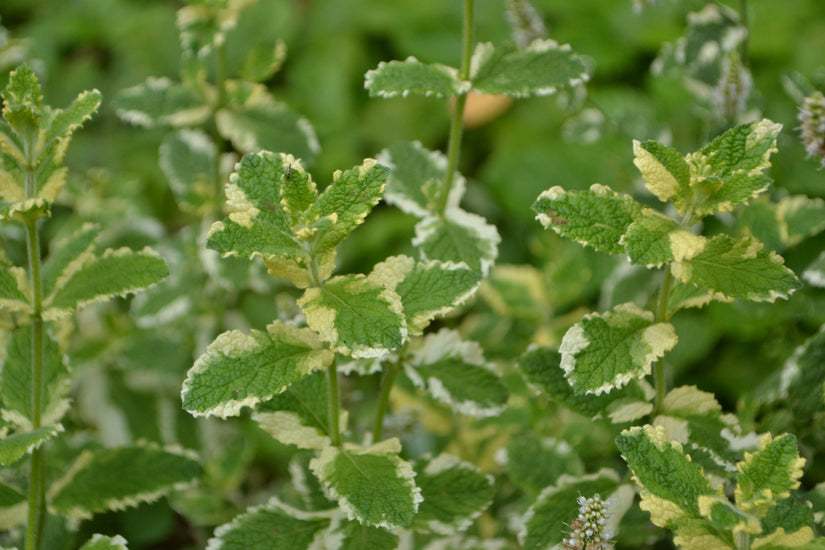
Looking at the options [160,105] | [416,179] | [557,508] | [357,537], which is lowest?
[557,508]

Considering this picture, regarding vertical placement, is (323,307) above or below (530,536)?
above

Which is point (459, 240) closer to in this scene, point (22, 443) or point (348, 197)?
point (348, 197)

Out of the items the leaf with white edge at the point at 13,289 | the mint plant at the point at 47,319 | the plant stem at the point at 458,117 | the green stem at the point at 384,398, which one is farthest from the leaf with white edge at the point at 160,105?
the green stem at the point at 384,398

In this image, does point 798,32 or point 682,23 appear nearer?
point 798,32

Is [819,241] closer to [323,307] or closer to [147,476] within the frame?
[323,307]

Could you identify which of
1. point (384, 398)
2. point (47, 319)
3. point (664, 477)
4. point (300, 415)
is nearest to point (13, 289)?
point (47, 319)


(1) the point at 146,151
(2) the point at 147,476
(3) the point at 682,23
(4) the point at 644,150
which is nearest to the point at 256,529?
(2) the point at 147,476

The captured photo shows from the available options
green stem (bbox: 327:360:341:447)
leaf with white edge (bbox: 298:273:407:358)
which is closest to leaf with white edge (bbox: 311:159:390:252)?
leaf with white edge (bbox: 298:273:407:358)

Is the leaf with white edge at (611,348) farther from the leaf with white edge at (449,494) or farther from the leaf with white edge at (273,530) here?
the leaf with white edge at (273,530)
